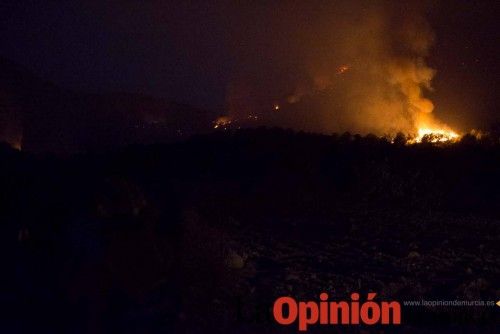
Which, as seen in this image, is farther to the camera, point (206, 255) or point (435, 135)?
point (435, 135)

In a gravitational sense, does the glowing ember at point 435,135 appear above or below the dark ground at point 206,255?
above

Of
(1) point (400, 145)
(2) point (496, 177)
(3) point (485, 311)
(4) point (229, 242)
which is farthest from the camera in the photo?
(1) point (400, 145)

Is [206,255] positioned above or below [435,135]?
below

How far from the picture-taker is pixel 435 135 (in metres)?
24.8

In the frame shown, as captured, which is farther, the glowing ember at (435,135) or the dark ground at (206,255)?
the glowing ember at (435,135)

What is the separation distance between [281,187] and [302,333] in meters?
10.6

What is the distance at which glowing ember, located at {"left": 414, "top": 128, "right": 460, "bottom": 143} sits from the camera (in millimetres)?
23494

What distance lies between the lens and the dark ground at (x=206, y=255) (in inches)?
217

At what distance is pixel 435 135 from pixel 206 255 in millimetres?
20897

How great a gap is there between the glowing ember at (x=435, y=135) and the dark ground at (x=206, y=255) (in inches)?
364

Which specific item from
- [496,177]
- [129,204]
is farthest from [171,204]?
[496,177]

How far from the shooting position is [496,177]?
57.5 feet

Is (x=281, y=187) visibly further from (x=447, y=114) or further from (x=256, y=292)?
(x=447, y=114)

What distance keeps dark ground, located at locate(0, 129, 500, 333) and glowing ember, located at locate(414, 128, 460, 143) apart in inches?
364
